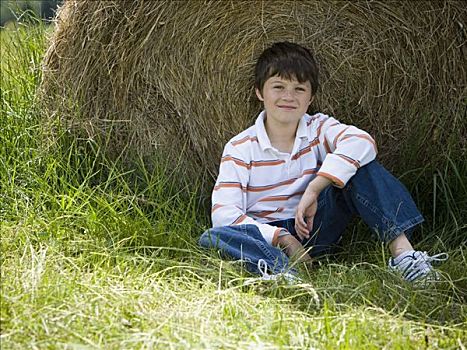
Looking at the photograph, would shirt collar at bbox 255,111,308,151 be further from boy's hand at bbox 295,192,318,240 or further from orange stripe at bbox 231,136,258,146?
boy's hand at bbox 295,192,318,240

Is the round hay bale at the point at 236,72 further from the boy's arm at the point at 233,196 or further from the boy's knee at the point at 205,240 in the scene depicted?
the boy's knee at the point at 205,240

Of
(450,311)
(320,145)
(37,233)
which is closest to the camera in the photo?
(450,311)

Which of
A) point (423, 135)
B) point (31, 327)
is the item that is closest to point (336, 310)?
point (31, 327)

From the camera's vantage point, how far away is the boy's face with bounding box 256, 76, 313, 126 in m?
3.25

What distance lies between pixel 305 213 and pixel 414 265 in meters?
0.38

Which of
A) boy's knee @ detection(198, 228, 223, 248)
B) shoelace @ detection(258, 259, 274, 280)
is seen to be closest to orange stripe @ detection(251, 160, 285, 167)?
boy's knee @ detection(198, 228, 223, 248)

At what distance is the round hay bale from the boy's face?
315 millimetres

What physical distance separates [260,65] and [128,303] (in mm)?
1306

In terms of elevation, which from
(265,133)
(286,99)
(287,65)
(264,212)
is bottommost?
(264,212)

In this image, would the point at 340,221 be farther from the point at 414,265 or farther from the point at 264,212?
the point at 414,265

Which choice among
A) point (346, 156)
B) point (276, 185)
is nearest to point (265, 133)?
point (276, 185)

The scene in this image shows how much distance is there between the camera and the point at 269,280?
269cm

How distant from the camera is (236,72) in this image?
11.9ft

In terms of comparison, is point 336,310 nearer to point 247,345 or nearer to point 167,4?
point 247,345
